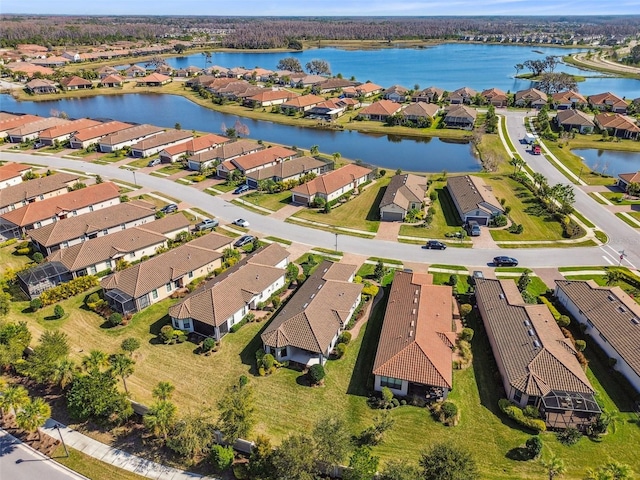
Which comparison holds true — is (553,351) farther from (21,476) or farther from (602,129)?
(602,129)

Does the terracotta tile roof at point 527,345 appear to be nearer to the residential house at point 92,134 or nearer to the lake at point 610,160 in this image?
the lake at point 610,160

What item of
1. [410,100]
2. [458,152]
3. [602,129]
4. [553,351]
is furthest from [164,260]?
[410,100]

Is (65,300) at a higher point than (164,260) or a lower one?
lower

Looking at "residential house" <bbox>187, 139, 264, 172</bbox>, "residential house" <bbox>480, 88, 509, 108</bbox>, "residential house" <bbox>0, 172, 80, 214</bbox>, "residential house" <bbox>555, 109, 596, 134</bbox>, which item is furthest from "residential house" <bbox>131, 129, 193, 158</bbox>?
"residential house" <bbox>480, 88, 509, 108</bbox>

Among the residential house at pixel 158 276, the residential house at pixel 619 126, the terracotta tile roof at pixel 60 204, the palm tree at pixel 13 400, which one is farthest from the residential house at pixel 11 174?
the residential house at pixel 619 126

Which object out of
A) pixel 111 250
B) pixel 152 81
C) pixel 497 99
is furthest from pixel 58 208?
pixel 152 81

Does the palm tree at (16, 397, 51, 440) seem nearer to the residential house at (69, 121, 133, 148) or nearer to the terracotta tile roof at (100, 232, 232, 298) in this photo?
the terracotta tile roof at (100, 232, 232, 298)
